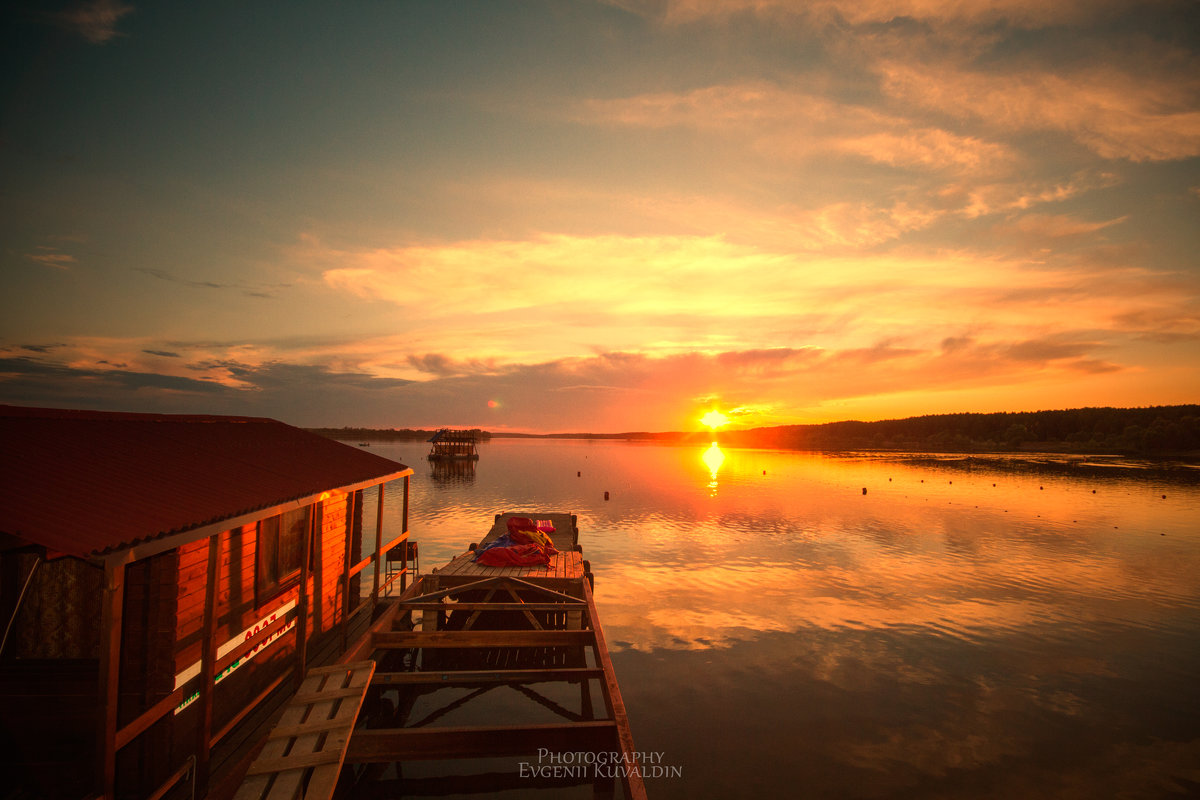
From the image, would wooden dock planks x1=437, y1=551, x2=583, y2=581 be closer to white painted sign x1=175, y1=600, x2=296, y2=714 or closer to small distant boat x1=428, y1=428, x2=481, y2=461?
white painted sign x1=175, y1=600, x2=296, y2=714

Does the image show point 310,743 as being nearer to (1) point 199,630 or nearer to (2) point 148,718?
(2) point 148,718

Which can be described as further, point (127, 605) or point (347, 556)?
point (347, 556)

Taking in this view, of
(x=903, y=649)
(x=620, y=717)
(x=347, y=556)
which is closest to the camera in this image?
(x=620, y=717)

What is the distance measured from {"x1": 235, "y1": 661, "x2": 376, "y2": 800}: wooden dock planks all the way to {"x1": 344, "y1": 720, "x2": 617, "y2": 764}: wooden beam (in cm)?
39

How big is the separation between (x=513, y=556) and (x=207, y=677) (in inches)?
417

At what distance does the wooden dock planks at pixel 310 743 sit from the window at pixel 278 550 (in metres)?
2.20

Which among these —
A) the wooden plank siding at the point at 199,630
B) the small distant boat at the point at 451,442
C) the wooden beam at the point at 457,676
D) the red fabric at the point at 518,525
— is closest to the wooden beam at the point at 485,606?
the wooden plank siding at the point at 199,630

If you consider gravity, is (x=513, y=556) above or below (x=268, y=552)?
below

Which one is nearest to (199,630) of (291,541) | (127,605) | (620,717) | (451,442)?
(127,605)

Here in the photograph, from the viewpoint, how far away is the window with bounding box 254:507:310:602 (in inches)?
395

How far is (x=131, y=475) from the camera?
7246mm

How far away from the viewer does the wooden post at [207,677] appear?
715cm

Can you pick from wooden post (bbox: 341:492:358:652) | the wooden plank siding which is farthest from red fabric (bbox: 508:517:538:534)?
the wooden plank siding

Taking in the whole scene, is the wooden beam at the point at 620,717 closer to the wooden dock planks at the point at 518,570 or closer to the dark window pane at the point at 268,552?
the wooden dock planks at the point at 518,570
